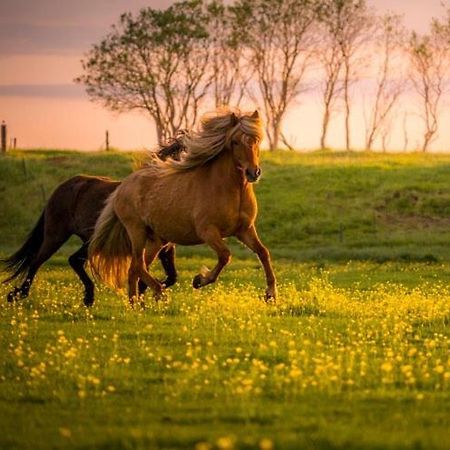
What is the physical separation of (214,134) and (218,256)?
2.02m

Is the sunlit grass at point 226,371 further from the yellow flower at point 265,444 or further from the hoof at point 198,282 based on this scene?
the hoof at point 198,282

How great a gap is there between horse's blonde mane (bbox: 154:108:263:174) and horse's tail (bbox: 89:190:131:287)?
1.50 metres

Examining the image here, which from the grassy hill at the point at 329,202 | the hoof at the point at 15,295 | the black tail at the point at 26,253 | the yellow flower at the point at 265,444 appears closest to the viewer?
the yellow flower at the point at 265,444

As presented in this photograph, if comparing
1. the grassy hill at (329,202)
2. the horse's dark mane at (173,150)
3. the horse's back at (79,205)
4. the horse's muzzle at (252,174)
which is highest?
the horse's dark mane at (173,150)

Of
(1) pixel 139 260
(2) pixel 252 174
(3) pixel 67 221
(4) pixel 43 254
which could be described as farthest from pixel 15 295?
(2) pixel 252 174

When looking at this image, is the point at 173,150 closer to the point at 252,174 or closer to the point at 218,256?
the point at 252,174

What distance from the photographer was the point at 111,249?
17.8 m

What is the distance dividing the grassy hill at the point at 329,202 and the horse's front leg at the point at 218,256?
17.9 meters

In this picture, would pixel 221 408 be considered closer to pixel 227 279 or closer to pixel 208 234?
pixel 208 234

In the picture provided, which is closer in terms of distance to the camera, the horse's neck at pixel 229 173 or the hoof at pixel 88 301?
the horse's neck at pixel 229 173

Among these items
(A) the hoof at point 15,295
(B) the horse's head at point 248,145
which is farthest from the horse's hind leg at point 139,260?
(B) the horse's head at point 248,145

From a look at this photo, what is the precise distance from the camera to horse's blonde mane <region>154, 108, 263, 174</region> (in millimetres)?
15953

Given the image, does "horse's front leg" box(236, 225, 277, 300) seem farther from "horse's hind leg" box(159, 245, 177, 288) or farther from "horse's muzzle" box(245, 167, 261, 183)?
"horse's hind leg" box(159, 245, 177, 288)

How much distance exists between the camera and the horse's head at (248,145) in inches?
613
